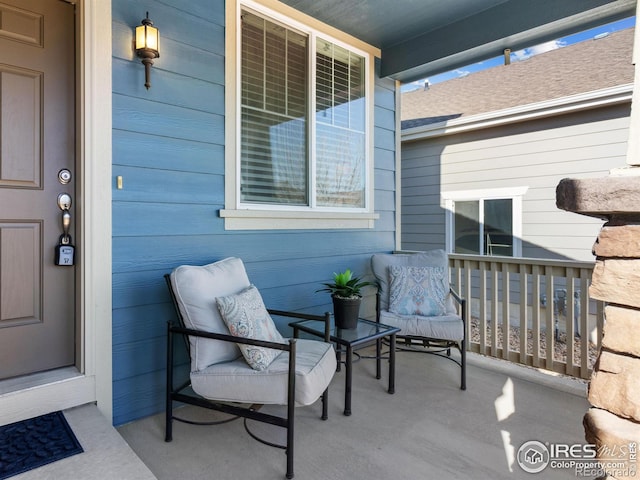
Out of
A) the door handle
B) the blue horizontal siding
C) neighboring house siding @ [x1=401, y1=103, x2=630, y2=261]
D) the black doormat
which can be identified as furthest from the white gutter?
the black doormat

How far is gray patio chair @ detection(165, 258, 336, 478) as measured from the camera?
189 cm

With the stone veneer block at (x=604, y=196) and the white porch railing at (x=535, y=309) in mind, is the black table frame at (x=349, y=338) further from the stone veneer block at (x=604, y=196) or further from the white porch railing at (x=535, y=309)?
the stone veneer block at (x=604, y=196)

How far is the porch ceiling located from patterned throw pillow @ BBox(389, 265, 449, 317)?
1.86 m

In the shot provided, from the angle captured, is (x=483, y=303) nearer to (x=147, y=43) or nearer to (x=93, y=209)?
(x=93, y=209)

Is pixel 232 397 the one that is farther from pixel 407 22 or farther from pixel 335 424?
pixel 407 22

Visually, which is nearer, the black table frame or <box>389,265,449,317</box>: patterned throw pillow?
the black table frame

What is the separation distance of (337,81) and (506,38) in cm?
138

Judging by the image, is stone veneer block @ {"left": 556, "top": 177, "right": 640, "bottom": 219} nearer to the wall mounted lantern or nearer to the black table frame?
the black table frame

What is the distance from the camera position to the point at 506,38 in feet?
9.87

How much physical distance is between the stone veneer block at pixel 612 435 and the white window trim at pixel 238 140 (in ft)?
7.32

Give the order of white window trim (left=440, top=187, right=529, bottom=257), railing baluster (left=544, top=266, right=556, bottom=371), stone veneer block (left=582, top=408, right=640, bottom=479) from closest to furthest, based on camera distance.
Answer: stone veneer block (left=582, top=408, right=640, bottom=479) < railing baluster (left=544, top=266, right=556, bottom=371) < white window trim (left=440, top=187, right=529, bottom=257)

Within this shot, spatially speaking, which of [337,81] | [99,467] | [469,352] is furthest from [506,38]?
[99,467]

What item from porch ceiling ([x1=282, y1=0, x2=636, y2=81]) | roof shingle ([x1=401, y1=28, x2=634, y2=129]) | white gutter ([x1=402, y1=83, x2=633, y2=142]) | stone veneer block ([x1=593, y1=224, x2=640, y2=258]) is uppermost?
roof shingle ([x1=401, y1=28, x2=634, y2=129])

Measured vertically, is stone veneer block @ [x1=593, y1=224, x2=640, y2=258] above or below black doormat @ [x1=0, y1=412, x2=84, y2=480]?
above
